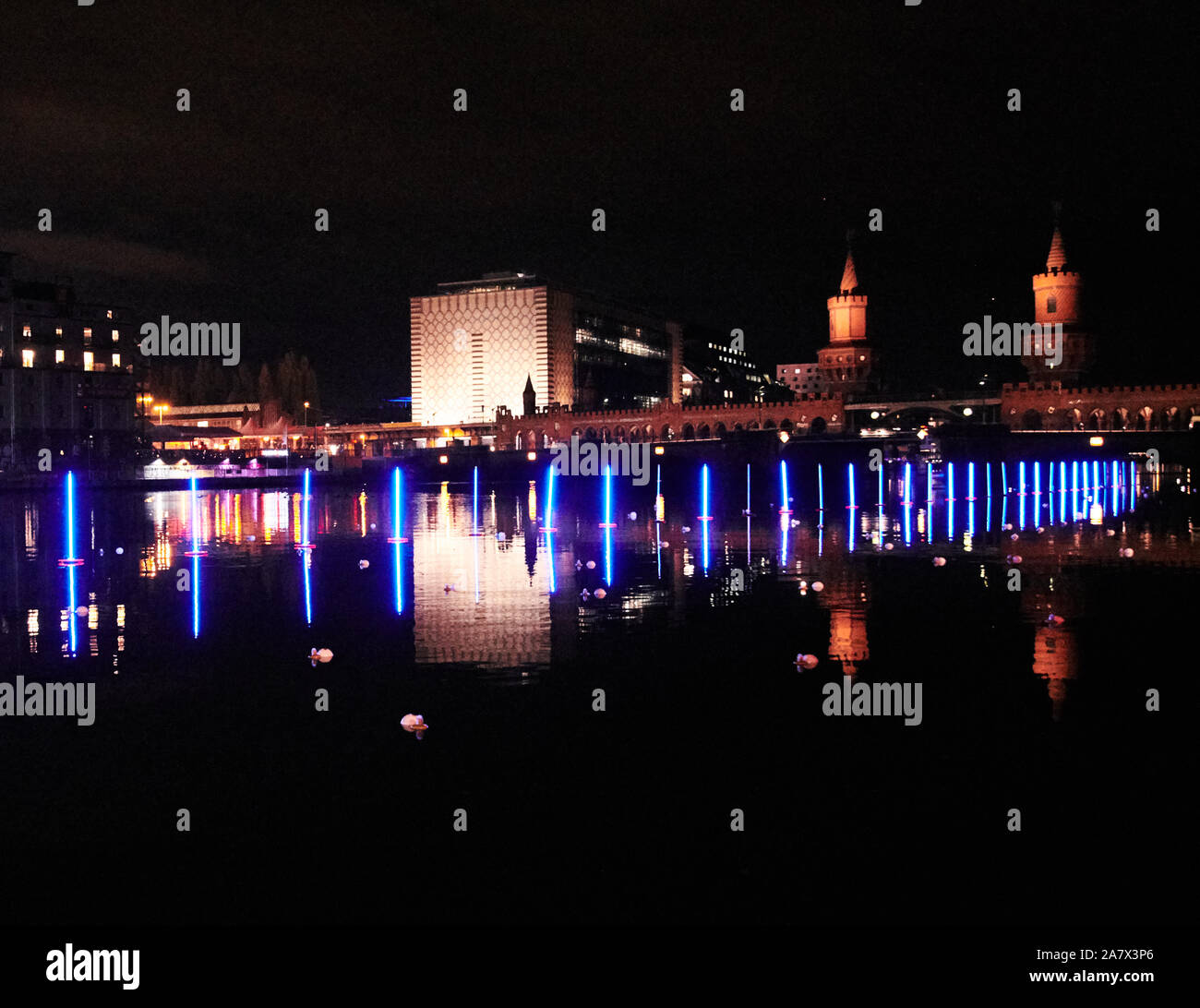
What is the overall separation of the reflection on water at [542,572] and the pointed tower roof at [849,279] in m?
151

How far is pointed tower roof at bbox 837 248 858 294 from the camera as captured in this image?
19800 centimetres

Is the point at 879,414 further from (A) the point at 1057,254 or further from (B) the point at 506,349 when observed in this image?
(B) the point at 506,349

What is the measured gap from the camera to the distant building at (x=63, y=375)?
319ft

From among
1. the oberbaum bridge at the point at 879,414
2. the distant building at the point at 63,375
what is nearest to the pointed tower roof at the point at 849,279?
the oberbaum bridge at the point at 879,414

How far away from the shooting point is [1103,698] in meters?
12.4

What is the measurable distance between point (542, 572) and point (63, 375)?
89440 millimetres

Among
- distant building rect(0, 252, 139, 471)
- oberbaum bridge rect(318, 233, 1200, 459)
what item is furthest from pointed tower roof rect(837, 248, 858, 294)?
distant building rect(0, 252, 139, 471)

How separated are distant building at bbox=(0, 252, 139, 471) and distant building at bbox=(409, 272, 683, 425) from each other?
72.8 metres

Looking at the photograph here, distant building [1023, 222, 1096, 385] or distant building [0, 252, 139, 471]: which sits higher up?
distant building [1023, 222, 1096, 385]

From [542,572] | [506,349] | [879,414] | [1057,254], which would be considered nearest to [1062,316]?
[1057,254]

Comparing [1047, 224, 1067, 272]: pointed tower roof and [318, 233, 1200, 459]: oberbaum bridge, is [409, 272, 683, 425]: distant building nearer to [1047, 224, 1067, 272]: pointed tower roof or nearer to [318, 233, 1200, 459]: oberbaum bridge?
[318, 233, 1200, 459]: oberbaum bridge

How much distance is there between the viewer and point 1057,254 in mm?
175375

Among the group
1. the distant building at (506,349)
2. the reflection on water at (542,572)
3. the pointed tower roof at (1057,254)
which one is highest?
the pointed tower roof at (1057,254)

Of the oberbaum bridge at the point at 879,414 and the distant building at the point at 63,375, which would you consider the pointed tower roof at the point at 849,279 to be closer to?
the oberbaum bridge at the point at 879,414
